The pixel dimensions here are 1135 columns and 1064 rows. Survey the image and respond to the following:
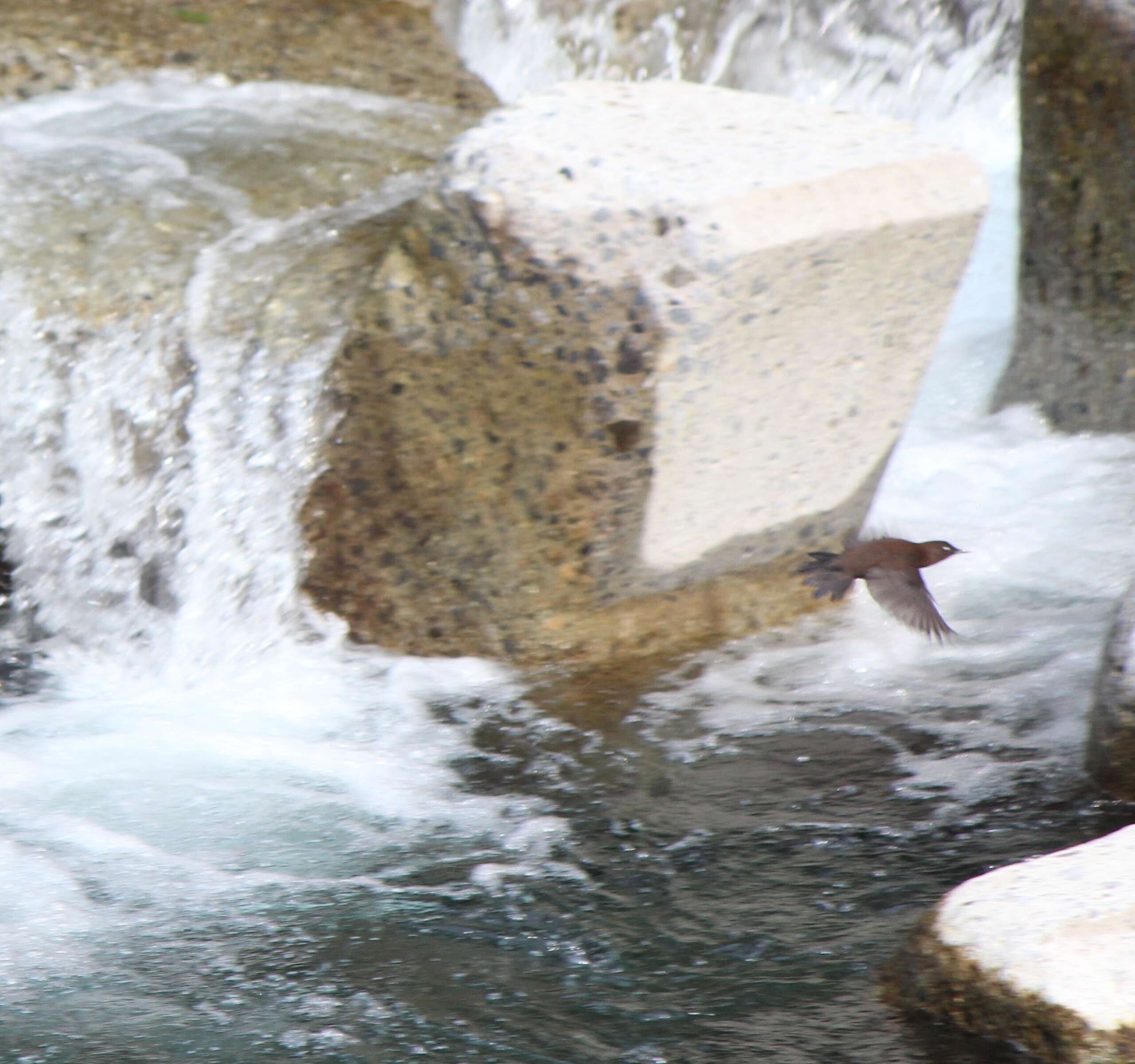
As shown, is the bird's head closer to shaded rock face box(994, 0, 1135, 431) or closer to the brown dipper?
the brown dipper

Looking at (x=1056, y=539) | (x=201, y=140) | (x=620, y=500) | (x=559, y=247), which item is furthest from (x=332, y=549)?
(x=1056, y=539)

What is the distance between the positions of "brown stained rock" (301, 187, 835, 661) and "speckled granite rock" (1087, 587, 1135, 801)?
3.08 ft

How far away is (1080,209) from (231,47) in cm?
253

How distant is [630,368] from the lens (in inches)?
122

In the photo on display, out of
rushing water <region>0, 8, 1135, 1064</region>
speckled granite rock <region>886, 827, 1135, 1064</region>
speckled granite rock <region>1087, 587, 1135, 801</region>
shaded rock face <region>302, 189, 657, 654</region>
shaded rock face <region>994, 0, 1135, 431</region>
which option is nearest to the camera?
speckled granite rock <region>886, 827, 1135, 1064</region>

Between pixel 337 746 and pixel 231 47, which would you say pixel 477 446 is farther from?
pixel 231 47

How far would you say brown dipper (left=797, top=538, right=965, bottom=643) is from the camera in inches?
121

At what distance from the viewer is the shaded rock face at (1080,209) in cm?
424

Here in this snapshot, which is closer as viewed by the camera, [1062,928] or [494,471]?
[1062,928]

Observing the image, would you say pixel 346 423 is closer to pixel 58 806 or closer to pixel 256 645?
pixel 256 645

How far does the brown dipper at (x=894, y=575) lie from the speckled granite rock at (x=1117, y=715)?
323mm

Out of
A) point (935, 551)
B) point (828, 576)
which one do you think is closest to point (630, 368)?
point (828, 576)

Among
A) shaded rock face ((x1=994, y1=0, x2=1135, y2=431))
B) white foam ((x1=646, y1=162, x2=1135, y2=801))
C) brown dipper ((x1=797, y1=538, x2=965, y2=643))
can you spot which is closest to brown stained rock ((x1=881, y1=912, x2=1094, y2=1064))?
white foam ((x1=646, y1=162, x2=1135, y2=801))

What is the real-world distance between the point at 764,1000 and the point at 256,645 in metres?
1.67
